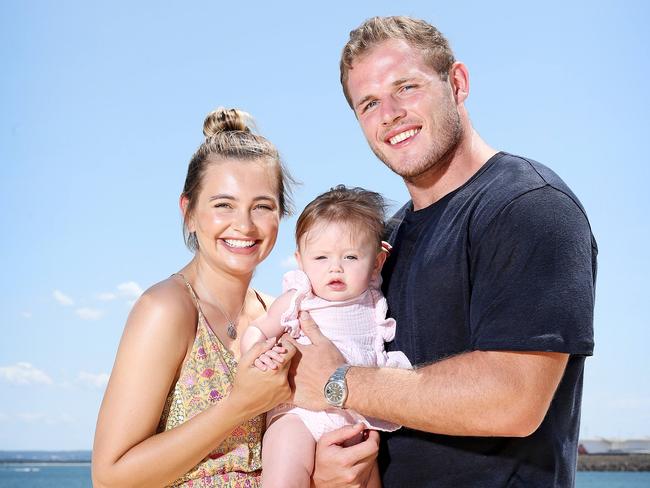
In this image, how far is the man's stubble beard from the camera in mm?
3549

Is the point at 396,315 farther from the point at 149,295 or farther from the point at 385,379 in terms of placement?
the point at 149,295

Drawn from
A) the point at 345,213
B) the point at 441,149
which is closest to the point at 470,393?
the point at 345,213

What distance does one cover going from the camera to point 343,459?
10.2 ft

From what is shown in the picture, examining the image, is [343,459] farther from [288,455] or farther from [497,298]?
[497,298]

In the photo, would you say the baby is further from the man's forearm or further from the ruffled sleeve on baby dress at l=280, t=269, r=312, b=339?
the man's forearm

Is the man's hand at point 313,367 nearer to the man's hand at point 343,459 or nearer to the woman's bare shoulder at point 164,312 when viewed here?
the man's hand at point 343,459

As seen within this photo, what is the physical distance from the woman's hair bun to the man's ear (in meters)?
1.05

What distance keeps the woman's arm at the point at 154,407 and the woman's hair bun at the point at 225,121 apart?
103 cm

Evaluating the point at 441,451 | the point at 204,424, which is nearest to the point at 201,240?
the point at 204,424

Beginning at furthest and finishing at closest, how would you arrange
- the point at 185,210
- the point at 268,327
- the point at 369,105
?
the point at 185,210 → the point at 369,105 → the point at 268,327

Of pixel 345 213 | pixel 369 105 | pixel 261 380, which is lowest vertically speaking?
pixel 261 380

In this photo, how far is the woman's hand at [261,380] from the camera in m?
3.19

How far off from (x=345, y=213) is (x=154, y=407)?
3.80 ft

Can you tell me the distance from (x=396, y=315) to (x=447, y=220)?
471mm
